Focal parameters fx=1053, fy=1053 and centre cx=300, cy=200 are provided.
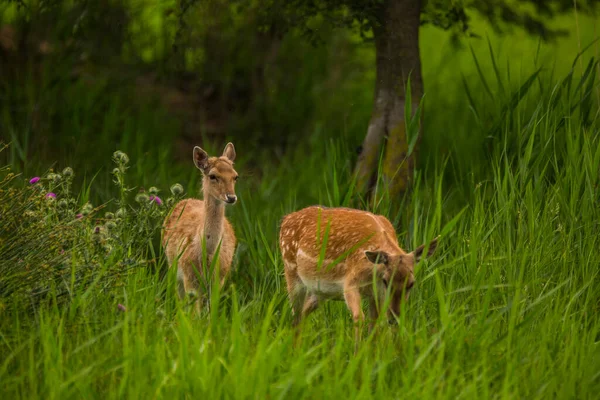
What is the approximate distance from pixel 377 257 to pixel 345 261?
2.53 feet

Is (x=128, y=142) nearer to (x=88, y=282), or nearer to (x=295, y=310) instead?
(x=295, y=310)

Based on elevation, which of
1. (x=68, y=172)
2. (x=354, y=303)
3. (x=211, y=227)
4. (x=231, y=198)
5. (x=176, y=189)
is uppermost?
(x=68, y=172)

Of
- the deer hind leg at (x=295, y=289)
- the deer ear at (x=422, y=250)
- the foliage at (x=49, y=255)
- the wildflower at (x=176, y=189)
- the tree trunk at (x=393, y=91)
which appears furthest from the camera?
the tree trunk at (x=393, y=91)

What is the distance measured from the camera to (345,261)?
6.84 metres

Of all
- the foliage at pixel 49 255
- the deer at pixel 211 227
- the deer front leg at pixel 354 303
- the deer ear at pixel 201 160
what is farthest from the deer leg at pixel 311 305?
the deer ear at pixel 201 160

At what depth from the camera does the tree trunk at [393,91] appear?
925cm

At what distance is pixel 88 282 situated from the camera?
6.17 meters

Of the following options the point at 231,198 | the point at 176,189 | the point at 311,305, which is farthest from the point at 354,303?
the point at 231,198

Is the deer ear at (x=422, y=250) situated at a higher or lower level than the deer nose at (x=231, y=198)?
Result: higher

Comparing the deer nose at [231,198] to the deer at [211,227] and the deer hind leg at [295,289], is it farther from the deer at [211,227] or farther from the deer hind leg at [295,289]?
the deer hind leg at [295,289]

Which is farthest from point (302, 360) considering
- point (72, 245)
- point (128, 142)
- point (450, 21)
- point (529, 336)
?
point (128, 142)

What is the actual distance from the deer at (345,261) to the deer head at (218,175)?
1.73 feet

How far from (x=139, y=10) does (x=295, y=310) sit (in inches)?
256

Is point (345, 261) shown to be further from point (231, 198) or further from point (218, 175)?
point (218, 175)
